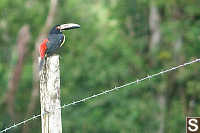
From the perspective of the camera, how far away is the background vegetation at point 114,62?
17844mm

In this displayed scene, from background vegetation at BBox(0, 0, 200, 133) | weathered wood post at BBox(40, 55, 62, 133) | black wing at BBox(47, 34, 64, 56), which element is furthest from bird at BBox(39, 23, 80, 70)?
background vegetation at BBox(0, 0, 200, 133)

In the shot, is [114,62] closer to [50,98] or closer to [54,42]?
[54,42]

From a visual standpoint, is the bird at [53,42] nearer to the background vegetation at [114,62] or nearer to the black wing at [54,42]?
the black wing at [54,42]

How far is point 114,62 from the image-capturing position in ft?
63.2

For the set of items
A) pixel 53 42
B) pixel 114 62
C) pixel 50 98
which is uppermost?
A: pixel 114 62

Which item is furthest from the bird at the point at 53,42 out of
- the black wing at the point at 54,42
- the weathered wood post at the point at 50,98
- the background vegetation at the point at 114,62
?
the background vegetation at the point at 114,62

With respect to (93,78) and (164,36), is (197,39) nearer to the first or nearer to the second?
(164,36)

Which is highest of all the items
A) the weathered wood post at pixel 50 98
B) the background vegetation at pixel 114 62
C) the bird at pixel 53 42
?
the background vegetation at pixel 114 62

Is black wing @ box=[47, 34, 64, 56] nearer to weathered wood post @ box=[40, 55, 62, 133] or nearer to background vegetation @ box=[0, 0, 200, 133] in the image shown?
weathered wood post @ box=[40, 55, 62, 133]

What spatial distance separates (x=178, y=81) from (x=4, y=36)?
5.65 m

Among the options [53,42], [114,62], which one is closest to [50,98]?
[53,42]

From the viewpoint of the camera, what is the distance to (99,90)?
1875 cm

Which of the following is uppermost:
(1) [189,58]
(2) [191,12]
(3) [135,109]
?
(2) [191,12]

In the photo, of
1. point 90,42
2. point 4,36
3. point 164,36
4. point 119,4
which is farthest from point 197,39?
point 4,36
